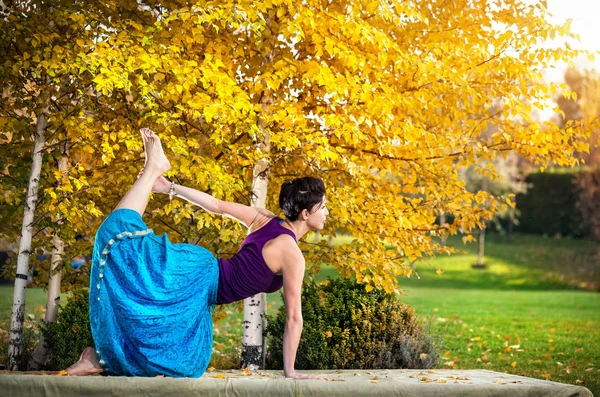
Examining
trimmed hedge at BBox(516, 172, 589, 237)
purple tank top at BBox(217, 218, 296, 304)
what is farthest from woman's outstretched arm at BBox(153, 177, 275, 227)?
trimmed hedge at BBox(516, 172, 589, 237)

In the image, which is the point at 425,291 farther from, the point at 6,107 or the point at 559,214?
the point at 6,107

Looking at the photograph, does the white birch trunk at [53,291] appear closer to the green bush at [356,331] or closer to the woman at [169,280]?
the green bush at [356,331]

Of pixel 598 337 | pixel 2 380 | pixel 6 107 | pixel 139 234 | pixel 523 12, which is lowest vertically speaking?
pixel 598 337

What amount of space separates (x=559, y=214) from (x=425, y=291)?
12125 mm

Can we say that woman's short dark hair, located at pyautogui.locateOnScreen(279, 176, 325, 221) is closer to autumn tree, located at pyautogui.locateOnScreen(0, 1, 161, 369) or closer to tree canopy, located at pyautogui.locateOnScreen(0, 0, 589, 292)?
tree canopy, located at pyautogui.locateOnScreen(0, 0, 589, 292)

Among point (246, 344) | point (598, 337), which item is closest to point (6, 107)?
point (246, 344)

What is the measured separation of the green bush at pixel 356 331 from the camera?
20.3 ft

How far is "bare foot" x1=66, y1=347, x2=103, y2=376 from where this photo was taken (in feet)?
12.8

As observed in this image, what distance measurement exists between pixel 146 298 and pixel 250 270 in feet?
1.85

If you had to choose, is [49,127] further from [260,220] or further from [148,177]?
[260,220]

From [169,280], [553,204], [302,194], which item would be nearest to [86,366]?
[169,280]

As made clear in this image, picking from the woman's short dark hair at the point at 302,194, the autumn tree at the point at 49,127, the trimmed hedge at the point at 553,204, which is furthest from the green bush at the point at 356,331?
the trimmed hedge at the point at 553,204

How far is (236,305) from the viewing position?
7617 mm

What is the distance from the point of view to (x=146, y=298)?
3775 millimetres
